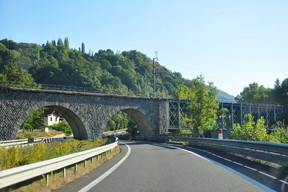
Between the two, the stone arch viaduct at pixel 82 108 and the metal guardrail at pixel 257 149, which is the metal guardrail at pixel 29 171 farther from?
the stone arch viaduct at pixel 82 108

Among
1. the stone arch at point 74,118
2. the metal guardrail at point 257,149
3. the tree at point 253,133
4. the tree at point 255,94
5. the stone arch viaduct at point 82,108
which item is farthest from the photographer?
the tree at point 255,94

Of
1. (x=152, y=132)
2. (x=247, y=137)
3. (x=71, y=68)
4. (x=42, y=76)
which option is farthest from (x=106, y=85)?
(x=247, y=137)

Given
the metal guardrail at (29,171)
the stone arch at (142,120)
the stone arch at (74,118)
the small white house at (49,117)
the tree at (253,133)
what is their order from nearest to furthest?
the metal guardrail at (29,171), the tree at (253,133), the stone arch at (74,118), the stone arch at (142,120), the small white house at (49,117)

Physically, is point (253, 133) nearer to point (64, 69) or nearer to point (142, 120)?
point (142, 120)

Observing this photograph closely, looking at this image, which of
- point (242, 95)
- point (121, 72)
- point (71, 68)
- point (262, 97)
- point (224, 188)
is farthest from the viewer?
point (121, 72)

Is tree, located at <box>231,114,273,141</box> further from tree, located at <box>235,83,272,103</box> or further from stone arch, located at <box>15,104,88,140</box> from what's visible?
tree, located at <box>235,83,272,103</box>

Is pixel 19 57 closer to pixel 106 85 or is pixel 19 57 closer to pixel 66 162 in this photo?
pixel 106 85

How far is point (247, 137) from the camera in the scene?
1717cm

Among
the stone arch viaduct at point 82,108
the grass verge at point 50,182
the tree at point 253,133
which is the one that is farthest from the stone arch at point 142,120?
the grass verge at point 50,182

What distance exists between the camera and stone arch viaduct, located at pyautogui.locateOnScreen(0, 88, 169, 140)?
103 feet

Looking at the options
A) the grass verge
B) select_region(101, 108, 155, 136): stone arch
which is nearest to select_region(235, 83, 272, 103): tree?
select_region(101, 108, 155, 136): stone arch

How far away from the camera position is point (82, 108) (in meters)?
38.0

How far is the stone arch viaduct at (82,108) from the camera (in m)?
31.3

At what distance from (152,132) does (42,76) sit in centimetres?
9653
